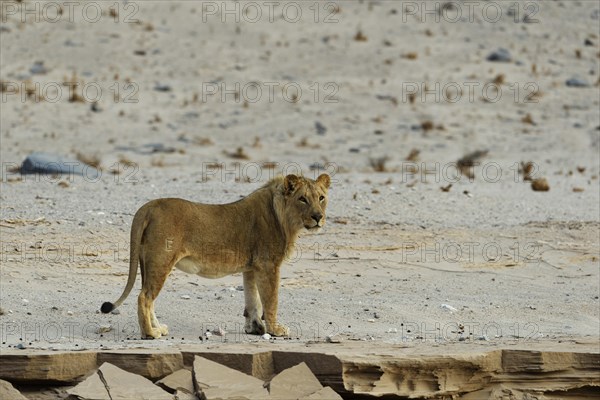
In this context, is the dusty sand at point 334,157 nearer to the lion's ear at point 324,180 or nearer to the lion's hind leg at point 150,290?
the lion's hind leg at point 150,290

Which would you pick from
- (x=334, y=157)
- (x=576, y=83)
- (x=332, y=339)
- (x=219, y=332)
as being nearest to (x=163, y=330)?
(x=219, y=332)

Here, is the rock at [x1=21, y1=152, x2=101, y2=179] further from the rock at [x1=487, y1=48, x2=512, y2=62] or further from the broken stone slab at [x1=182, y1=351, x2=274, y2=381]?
the rock at [x1=487, y1=48, x2=512, y2=62]

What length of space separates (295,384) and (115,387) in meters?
1.32

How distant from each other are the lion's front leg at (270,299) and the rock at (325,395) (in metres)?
1.71

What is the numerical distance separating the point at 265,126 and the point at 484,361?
18.1 meters

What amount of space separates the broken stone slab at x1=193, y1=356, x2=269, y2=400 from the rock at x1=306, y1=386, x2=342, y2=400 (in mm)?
344

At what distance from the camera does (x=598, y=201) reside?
20.2 m

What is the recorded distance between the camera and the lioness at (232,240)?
1099 centimetres

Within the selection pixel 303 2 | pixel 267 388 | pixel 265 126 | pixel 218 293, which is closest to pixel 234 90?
pixel 265 126

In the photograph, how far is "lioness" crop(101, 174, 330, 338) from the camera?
433 inches

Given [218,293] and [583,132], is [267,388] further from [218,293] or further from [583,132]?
[583,132]

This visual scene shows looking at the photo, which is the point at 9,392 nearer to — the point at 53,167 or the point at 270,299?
the point at 270,299

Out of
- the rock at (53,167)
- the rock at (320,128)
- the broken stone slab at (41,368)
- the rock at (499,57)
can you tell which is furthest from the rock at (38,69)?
the broken stone slab at (41,368)

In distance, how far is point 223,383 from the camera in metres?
9.65
